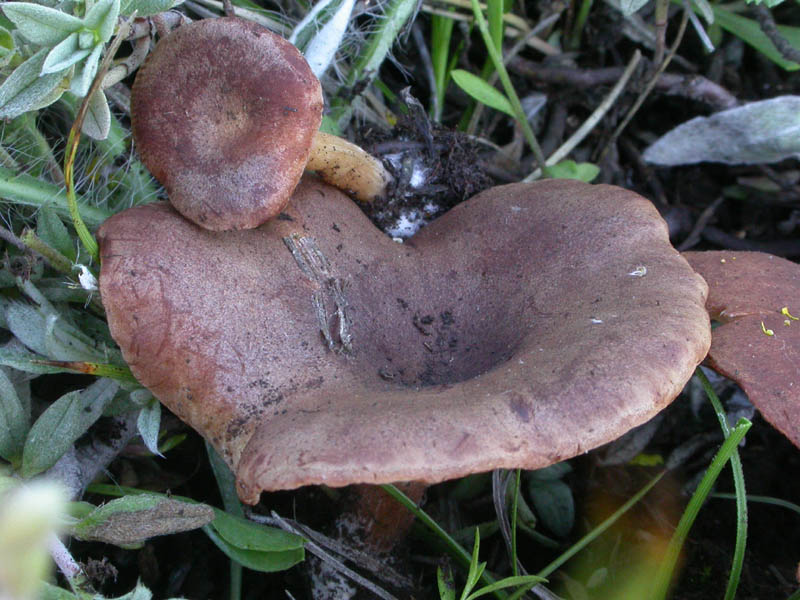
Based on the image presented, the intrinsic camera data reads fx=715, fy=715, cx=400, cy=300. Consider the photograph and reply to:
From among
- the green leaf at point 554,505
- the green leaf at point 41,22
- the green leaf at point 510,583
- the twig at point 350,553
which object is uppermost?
the green leaf at point 41,22

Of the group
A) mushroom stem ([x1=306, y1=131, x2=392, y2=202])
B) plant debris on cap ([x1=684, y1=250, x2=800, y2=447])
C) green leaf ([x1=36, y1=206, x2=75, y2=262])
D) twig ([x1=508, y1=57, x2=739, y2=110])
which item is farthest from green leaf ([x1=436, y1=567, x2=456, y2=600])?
twig ([x1=508, y1=57, x2=739, y2=110])

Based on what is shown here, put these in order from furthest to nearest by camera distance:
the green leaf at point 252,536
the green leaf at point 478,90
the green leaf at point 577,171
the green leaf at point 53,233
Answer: the green leaf at point 577,171, the green leaf at point 478,90, the green leaf at point 53,233, the green leaf at point 252,536

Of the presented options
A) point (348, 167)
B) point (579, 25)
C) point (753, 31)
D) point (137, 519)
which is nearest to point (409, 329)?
point (348, 167)

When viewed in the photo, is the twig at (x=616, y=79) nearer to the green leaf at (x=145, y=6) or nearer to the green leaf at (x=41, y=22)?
the green leaf at (x=145, y=6)

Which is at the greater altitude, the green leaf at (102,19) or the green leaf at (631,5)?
the green leaf at (102,19)

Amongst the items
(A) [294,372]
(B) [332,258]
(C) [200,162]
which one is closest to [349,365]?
(A) [294,372]

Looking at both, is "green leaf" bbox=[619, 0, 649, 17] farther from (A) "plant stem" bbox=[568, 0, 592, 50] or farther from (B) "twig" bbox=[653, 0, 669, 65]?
(A) "plant stem" bbox=[568, 0, 592, 50]

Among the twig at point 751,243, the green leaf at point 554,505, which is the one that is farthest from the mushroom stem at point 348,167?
the twig at point 751,243
